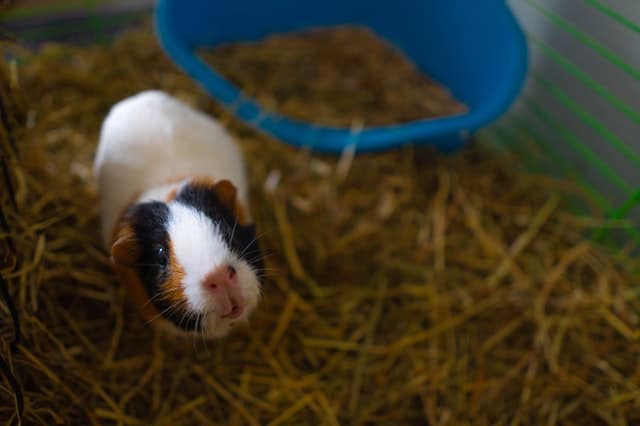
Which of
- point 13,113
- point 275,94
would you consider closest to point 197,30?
point 275,94

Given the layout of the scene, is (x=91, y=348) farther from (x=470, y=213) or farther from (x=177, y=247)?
(x=470, y=213)

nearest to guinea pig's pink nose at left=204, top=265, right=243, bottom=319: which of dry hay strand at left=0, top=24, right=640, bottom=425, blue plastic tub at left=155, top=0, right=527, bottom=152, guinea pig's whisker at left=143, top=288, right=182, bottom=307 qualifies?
guinea pig's whisker at left=143, top=288, right=182, bottom=307

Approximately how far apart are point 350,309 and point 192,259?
39.2 inches

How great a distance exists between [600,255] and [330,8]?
2.18m

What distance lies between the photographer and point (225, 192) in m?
1.56

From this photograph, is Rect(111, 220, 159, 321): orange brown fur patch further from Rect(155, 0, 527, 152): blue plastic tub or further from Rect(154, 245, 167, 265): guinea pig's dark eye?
Rect(155, 0, 527, 152): blue plastic tub

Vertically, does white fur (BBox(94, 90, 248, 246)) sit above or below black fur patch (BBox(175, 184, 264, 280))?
below

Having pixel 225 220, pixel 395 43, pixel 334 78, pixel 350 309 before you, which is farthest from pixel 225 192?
pixel 395 43

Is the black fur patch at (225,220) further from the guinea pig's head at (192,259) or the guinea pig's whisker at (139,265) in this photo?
the guinea pig's whisker at (139,265)

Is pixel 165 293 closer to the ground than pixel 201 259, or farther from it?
closer to the ground

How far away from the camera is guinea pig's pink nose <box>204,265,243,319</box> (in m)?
1.29

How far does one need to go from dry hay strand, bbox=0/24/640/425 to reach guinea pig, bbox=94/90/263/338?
0.85ft

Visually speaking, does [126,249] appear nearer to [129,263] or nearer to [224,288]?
[129,263]

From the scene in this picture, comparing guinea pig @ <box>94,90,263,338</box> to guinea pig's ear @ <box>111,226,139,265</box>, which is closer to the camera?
guinea pig @ <box>94,90,263,338</box>
